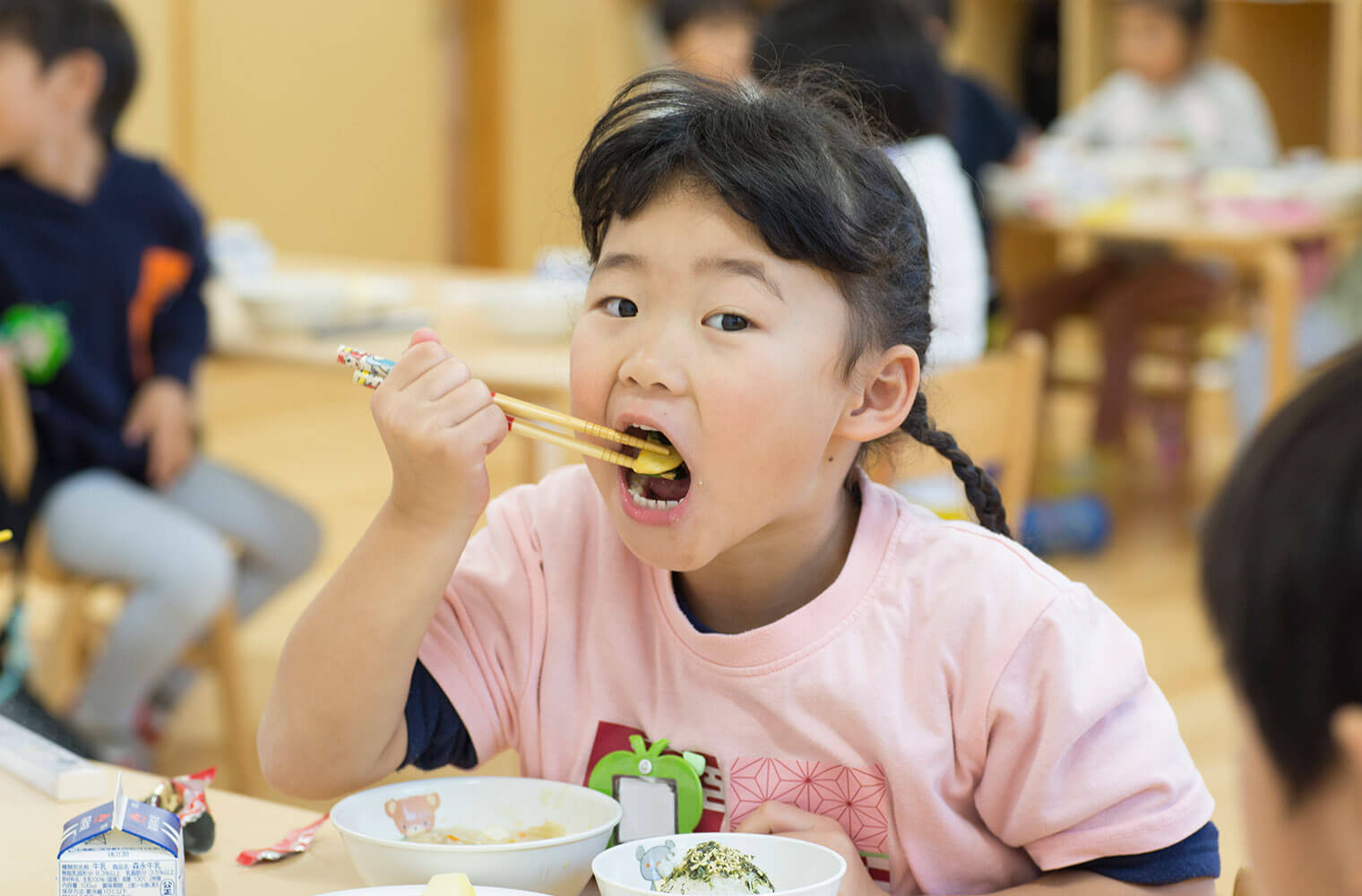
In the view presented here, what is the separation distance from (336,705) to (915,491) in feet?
4.98

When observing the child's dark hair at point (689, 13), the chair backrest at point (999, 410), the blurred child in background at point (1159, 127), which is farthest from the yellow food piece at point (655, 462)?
the blurred child in background at point (1159, 127)

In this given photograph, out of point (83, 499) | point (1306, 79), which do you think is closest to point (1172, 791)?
point (83, 499)

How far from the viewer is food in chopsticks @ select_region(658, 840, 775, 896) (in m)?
0.71

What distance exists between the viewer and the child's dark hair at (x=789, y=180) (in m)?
0.82

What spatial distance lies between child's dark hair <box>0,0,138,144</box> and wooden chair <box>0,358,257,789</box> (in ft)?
1.44

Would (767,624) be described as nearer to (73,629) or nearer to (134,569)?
(134,569)

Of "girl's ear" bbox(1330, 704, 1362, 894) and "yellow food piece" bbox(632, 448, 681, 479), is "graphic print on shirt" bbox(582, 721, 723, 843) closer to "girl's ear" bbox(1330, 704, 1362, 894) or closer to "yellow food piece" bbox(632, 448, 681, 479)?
"yellow food piece" bbox(632, 448, 681, 479)

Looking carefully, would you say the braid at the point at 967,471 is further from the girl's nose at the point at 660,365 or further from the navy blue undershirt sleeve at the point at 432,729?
the navy blue undershirt sleeve at the point at 432,729

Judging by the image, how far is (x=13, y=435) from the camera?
201 cm

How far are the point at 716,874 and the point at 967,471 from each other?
1.12 feet

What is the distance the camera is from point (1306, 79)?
194 inches

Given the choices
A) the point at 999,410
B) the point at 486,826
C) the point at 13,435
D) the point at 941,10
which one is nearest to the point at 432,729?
the point at 486,826

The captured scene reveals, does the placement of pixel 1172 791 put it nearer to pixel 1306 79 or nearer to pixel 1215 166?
pixel 1215 166

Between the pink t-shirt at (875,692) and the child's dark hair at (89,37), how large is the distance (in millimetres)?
1552
